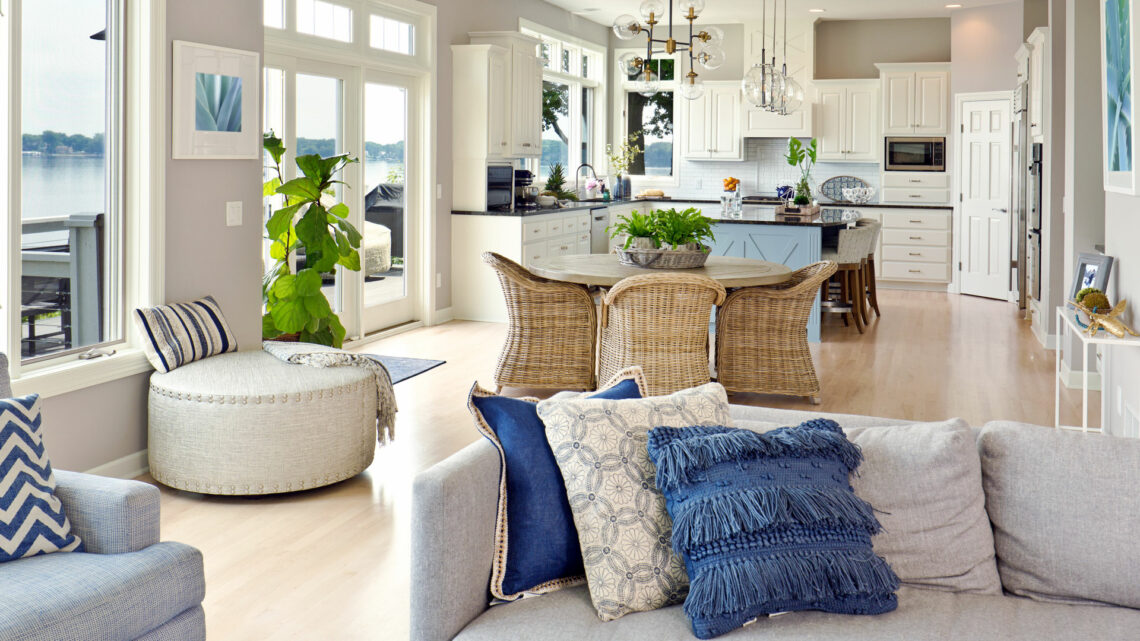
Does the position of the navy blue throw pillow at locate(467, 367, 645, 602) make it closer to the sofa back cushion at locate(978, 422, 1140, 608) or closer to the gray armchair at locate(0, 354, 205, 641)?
the gray armchair at locate(0, 354, 205, 641)

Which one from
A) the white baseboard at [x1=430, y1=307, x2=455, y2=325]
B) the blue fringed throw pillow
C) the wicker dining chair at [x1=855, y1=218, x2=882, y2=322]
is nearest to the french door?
the white baseboard at [x1=430, y1=307, x2=455, y2=325]

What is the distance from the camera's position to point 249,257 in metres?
4.78

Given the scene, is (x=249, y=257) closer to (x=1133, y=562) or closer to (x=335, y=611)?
(x=335, y=611)

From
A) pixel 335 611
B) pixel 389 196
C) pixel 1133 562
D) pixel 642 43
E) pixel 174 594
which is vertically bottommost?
pixel 335 611

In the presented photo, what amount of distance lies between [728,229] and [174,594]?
6.21 m

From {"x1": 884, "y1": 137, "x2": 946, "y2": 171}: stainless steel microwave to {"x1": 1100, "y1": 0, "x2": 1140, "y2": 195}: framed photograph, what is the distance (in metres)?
6.63

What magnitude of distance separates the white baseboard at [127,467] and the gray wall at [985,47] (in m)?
8.62

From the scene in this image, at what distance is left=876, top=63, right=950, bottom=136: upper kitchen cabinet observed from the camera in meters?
10.5

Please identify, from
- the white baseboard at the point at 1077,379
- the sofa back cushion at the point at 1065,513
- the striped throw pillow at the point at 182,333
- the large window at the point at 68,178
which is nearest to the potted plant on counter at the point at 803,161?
the white baseboard at the point at 1077,379

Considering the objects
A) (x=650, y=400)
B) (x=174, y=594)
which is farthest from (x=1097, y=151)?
(x=174, y=594)

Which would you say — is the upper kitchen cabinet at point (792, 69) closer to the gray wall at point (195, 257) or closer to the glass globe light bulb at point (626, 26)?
the glass globe light bulb at point (626, 26)

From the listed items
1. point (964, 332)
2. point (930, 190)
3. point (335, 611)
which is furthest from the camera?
point (930, 190)

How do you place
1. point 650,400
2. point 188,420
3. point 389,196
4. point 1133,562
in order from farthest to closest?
point 389,196 → point 188,420 → point 650,400 → point 1133,562

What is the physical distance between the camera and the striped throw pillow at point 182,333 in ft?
13.4
